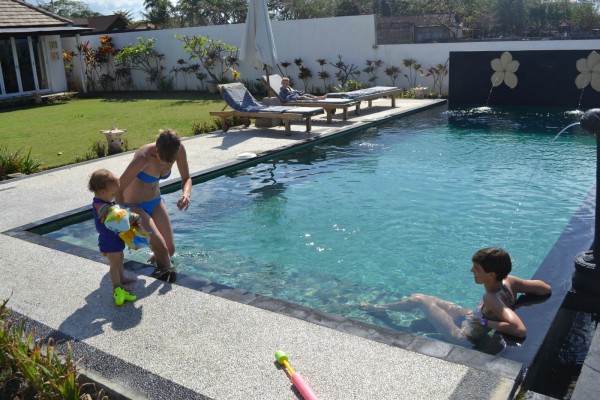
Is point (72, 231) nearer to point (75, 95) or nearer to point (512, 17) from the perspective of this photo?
point (75, 95)

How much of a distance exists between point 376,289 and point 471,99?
1372 cm

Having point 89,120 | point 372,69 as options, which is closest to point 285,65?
point 372,69

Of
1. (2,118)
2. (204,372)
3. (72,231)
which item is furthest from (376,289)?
(2,118)

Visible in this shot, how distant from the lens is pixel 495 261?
4.12m

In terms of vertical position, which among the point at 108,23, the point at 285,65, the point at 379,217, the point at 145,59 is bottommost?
the point at 379,217

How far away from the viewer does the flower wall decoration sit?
1525 centimetres

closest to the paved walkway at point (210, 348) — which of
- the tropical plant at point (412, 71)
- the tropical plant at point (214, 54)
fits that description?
A: the tropical plant at point (412, 71)

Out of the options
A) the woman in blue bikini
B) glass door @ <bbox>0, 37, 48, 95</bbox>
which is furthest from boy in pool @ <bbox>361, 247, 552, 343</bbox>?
glass door @ <bbox>0, 37, 48, 95</bbox>

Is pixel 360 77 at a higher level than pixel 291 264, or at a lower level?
higher

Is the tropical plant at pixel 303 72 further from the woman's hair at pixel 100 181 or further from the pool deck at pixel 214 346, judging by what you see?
the woman's hair at pixel 100 181

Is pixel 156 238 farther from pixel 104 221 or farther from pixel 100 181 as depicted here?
pixel 100 181

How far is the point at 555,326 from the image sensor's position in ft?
13.3

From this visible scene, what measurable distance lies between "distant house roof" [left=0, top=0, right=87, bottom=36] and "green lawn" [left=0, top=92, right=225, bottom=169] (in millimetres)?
2929

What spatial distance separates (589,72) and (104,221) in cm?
1498
